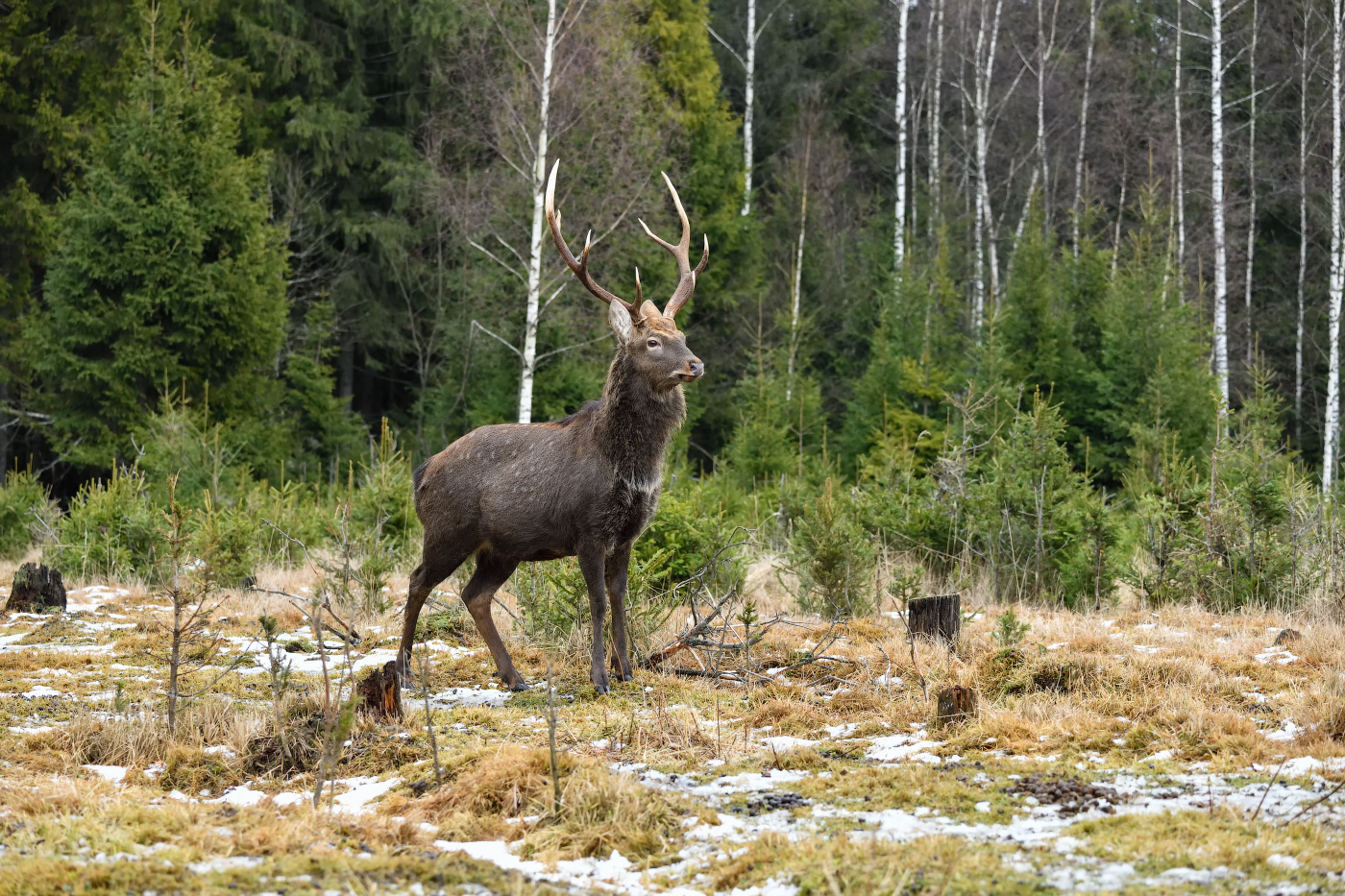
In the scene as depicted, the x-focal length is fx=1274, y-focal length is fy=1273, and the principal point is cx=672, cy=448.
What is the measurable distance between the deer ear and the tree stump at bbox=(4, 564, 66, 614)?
4.64 m

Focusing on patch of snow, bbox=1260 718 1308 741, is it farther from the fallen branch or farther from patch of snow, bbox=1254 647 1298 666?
the fallen branch

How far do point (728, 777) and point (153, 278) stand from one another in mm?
14607

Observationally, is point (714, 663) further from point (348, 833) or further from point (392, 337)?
point (392, 337)

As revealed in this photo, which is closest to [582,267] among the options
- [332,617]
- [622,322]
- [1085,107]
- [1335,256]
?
[622,322]

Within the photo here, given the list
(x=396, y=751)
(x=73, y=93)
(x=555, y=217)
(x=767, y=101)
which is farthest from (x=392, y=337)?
(x=396, y=751)

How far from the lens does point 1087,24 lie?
33125 mm

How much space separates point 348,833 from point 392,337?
22.8 meters

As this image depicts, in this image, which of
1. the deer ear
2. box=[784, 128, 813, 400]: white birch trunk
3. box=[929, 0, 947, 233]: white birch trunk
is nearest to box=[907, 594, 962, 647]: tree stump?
the deer ear

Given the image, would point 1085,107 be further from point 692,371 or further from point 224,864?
point 224,864

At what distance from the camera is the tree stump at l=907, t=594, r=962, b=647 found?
25.0 ft

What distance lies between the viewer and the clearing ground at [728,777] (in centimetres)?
391

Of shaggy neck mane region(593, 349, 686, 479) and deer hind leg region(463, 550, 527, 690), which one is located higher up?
shaggy neck mane region(593, 349, 686, 479)

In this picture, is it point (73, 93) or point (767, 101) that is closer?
point (73, 93)

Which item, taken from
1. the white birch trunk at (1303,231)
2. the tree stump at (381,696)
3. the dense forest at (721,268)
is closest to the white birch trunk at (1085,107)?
the dense forest at (721,268)
